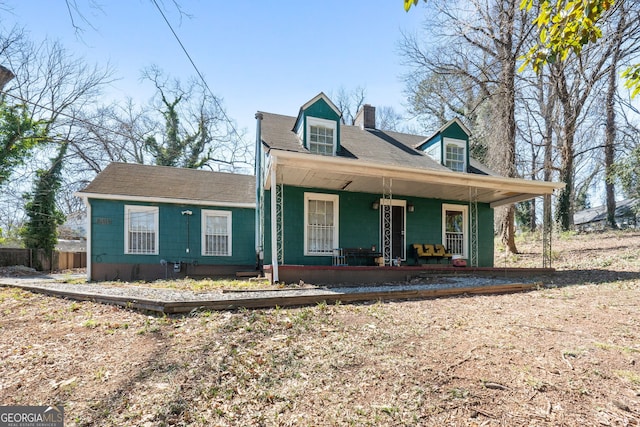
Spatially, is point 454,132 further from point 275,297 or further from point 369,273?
point 275,297

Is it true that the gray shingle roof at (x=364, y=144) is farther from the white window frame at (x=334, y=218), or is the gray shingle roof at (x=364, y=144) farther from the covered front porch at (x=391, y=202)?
the white window frame at (x=334, y=218)

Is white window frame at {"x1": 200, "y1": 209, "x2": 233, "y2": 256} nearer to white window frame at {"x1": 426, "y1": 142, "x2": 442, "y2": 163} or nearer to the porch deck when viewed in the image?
the porch deck

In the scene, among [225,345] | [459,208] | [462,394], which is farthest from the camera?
[459,208]

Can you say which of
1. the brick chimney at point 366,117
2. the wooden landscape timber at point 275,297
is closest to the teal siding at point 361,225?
the wooden landscape timber at point 275,297

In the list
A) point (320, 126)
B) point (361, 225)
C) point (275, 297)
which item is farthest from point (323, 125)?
point (275, 297)

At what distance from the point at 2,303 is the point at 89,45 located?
6.54m

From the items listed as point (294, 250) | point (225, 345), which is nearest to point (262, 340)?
point (225, 345)

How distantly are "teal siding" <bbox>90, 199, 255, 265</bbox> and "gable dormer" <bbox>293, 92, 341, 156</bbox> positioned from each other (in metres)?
3.92

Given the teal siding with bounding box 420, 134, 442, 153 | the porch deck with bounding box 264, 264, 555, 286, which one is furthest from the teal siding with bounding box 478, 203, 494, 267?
the teal siding with bounding box 420, 134, 442, 153

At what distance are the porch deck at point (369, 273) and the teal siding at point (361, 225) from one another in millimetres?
1437

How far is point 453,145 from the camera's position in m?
11.6

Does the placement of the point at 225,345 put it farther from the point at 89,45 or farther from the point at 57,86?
the point at 57,86

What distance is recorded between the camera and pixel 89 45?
3.20 metres

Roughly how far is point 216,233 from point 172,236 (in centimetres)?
148
